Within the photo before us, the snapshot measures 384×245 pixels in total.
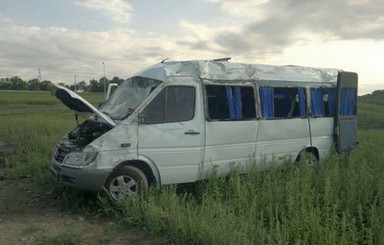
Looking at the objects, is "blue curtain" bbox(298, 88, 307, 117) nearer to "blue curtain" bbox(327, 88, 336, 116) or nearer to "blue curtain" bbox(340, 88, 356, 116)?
"blue curtain" bbox(327, 88, 336, 116)

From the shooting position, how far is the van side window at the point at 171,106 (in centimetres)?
588

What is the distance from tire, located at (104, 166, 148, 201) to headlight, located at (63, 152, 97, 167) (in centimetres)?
43

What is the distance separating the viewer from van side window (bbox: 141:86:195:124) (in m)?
5.88

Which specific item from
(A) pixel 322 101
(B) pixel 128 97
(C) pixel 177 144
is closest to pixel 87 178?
(C) pixel 177 144

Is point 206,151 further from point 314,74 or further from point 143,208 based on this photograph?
point 314,74

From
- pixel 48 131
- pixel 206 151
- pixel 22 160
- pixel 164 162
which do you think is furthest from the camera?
pixel 48 131

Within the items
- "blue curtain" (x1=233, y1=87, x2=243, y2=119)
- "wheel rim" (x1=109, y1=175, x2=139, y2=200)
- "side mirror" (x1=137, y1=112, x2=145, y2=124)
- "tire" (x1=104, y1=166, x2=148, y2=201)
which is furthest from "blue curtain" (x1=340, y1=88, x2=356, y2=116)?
"wheel rim" (x1=109, y1=175, x2=139, y2=200)

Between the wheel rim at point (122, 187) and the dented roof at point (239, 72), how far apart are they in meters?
1.75

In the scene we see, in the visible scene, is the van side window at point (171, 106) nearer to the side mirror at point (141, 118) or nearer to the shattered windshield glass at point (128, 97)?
the side mirror at point (141, 118)

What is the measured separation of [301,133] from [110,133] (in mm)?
4258

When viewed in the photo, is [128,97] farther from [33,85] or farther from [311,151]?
[33,85]

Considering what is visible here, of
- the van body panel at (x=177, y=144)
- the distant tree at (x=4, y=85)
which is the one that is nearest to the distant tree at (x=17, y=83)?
the distant tree at (x=4, y=85)

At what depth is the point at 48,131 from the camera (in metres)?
14.0

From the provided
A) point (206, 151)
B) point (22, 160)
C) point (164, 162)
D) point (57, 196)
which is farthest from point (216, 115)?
point (22, 160)
